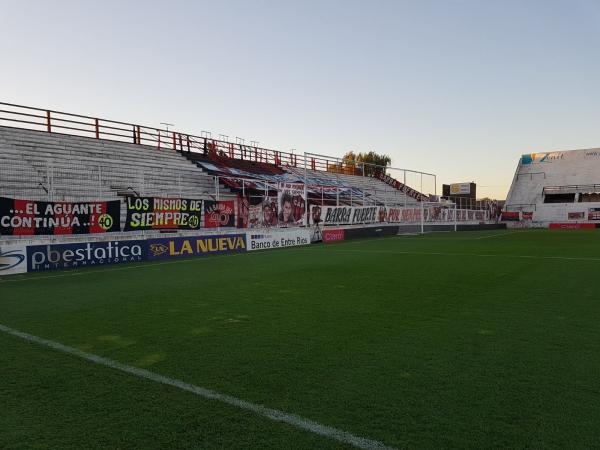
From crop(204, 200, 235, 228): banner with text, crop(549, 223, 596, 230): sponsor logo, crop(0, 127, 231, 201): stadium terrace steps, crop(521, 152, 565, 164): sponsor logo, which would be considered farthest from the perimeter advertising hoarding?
crop(521, 152, 565, 164): sponsor logo

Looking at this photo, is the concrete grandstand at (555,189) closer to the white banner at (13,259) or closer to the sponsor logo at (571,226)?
the sponsor logo at (571,226)

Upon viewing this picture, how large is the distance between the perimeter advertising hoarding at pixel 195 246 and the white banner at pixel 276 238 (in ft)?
1.70

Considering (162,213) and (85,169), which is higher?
(85,169)

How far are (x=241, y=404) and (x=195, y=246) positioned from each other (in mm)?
13158

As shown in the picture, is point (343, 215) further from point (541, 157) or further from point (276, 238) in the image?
point (541, 157)

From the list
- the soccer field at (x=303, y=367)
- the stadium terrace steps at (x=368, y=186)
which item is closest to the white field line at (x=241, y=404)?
the soccer field at (x=303, y=367)

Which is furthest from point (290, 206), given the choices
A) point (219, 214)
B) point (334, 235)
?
point (219, 214)

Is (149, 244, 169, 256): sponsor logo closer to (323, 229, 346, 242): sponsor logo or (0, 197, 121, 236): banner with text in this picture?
(0, 197, 121, 236): banner with text

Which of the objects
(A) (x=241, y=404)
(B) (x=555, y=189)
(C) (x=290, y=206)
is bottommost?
(A) (x=241, y=404)

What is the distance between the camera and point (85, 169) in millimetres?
17391

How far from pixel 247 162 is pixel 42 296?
27.1 m

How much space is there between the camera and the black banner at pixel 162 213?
1494cm

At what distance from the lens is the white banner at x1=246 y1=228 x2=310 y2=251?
18.5 metres

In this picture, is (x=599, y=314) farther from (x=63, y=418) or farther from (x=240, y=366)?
(x=63, y=418)
